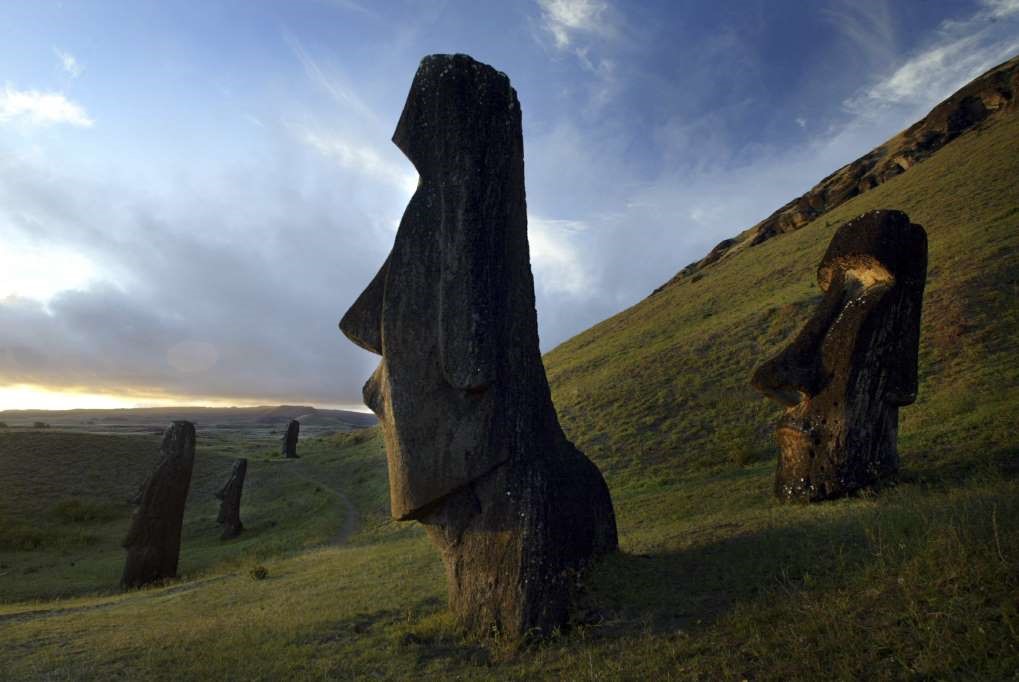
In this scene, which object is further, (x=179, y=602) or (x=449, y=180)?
(x=179, y=602)

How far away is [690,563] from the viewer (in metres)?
8.62

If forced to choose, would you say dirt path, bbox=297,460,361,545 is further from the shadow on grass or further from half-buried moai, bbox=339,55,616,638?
the shadow on grass

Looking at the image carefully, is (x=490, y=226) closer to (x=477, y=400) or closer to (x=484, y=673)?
(x=477, y=400)

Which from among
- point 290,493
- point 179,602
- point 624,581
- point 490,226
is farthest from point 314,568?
point 290,493

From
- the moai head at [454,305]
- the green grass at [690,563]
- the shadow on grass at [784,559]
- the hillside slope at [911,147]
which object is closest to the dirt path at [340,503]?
the green grass at [690,563]

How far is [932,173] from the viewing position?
45.4m

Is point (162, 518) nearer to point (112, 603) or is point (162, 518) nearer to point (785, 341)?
point (112, 603)

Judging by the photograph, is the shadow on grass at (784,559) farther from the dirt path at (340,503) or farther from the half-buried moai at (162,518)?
the dirt path at (340,503)

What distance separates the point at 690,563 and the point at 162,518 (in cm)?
1720

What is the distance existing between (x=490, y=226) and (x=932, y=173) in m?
49.7

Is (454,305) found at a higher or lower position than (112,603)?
higher

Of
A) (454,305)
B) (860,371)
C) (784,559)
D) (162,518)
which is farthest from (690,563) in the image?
(162,518)

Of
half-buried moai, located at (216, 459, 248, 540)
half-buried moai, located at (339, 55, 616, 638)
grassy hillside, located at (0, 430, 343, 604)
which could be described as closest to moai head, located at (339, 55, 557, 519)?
half-buried moai, located at (339, 55, 616, 638)

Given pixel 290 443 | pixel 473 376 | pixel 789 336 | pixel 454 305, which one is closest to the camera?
pixel 473 376
